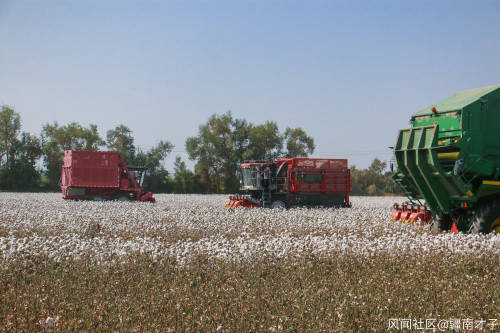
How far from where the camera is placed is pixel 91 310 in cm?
560

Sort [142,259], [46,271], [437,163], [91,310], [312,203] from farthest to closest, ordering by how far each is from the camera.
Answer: [312,203]
[437,163]
[142,259]
[46,271]
[91,310]

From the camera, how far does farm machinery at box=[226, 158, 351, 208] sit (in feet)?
73.0

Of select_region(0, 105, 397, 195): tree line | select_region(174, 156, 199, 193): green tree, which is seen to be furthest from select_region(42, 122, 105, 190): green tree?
select_region(174, 156, 199, 193): green tree

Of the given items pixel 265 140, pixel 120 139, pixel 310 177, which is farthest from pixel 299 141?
pixel 310 177

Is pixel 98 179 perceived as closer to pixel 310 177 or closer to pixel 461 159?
pixel 310 177

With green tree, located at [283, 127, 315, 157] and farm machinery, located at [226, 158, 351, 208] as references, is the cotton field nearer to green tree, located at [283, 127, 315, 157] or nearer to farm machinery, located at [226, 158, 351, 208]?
farm machinery, located at [226, 158, 351, 208]

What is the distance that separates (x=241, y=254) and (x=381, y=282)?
2551 millimetres

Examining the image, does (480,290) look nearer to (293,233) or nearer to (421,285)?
(421,285)

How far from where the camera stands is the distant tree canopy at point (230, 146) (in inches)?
2431

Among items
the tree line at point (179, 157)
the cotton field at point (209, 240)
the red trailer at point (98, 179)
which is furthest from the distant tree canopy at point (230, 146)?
the cotton field at point (209, 240)

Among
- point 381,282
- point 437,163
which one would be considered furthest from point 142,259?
point 437,163

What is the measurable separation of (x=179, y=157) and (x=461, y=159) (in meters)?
55.1

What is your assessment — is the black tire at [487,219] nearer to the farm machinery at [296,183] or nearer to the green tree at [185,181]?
the farm machinery at [296,183]

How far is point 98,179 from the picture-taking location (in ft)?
93.9
